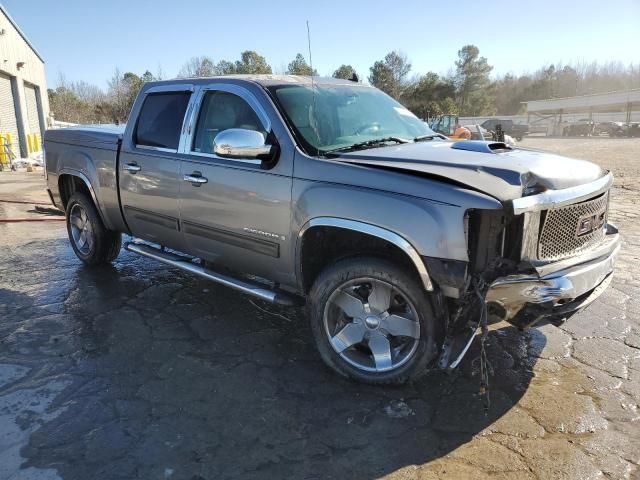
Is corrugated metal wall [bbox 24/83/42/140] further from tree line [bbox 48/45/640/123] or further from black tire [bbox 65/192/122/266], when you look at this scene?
black tire [bbox 65/192/122/266]

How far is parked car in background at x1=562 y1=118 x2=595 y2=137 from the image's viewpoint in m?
47.7

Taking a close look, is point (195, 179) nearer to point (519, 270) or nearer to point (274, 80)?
point (274, 80)

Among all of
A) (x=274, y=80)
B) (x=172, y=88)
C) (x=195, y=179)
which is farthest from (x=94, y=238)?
(x=274, y=80)

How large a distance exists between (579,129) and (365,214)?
53267 millimetres

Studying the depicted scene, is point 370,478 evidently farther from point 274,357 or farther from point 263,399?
point 274,357

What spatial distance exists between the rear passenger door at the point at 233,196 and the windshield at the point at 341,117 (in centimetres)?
23

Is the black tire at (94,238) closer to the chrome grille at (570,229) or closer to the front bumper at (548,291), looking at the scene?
the front bumper at (548,291)

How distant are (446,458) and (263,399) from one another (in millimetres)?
1163

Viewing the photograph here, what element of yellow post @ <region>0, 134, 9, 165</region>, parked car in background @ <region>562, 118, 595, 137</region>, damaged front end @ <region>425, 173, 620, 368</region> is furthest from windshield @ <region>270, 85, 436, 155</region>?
parked car in background @ <region>562, 118, 595, 137</region>

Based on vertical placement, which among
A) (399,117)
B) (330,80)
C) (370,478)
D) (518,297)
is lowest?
(370,478)

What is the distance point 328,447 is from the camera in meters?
2.74

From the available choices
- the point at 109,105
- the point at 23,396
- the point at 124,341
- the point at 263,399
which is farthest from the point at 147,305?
the point at 109,105

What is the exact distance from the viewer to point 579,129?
4897cm

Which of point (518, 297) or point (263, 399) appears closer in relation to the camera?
point (518, 297)
